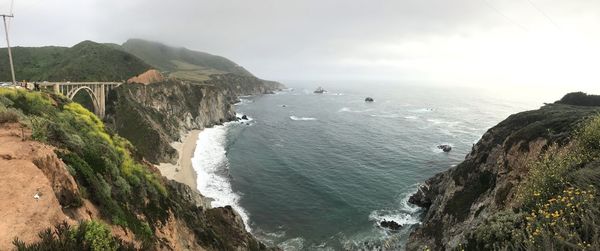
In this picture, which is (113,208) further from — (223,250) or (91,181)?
(223,250)

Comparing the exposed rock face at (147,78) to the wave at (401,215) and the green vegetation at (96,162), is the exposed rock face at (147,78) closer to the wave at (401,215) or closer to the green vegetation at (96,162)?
the green vegetation at (96,162)

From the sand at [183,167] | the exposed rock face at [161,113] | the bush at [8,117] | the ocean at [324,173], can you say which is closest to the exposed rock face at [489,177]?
the ocean at [324,173]

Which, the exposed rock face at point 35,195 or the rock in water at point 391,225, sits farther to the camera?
the rock in water at point 391,225

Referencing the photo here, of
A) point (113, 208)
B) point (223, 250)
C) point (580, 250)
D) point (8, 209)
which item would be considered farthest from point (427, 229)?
point (8, 209)

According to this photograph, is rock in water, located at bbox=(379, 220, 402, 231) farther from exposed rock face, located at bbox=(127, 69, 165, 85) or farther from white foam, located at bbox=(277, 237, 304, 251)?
exposed rock face, located at bbox=(127, 69, 165, 85)

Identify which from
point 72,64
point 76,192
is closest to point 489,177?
point 76,192

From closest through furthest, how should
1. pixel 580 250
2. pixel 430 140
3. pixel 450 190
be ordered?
pixel 580 250, pixel 450 190, pixel 430 140


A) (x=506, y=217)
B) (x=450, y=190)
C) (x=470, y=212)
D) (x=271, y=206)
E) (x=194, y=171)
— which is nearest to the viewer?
(x=506, y=217)

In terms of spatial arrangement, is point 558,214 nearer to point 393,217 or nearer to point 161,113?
point 393,217
